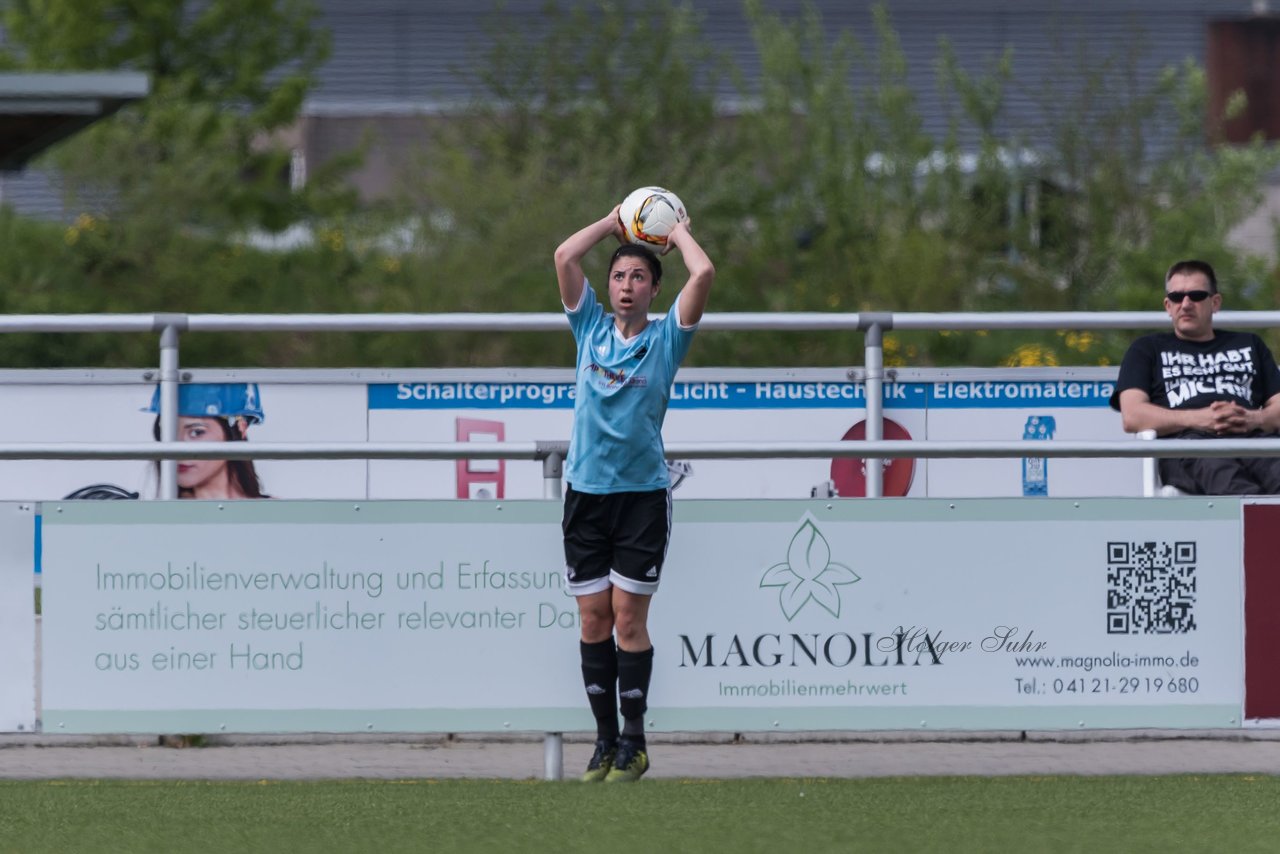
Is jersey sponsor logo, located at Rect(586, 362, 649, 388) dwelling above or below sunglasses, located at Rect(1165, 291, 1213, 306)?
below

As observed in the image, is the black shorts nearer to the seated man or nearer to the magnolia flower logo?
the magnolia flower logo

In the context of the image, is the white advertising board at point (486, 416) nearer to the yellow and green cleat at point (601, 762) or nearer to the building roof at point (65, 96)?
the yellow and green cleat at point (601, 762)

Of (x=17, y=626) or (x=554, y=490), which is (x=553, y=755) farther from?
(x=17, y=626)

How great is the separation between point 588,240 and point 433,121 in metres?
21.7

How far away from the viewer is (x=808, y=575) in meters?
6.68

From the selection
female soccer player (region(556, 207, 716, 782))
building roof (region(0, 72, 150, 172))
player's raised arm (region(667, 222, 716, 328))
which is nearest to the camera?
player's raised arm (region(667, 222, 716, 328))

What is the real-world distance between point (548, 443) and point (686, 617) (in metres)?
0.74

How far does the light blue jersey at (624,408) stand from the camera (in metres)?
6.36

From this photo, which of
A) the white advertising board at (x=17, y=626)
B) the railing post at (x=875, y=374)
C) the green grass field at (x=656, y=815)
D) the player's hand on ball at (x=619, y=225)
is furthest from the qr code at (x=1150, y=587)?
the white advertising board at (x=17, y=626)

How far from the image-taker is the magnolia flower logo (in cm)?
667

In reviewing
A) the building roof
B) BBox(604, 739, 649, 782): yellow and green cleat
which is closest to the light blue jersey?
BBox(604, 739, 649, 782): yellow and green cleat

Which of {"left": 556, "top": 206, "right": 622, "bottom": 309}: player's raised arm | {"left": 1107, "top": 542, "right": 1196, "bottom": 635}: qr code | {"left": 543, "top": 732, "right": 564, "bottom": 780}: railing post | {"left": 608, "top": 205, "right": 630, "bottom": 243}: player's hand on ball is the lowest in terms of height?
{"left": 543, "top": 732, "right": 564, "bottom": 780}: railing post

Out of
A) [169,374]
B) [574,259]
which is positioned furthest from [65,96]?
[574,259]

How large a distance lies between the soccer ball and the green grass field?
1.75 metres
